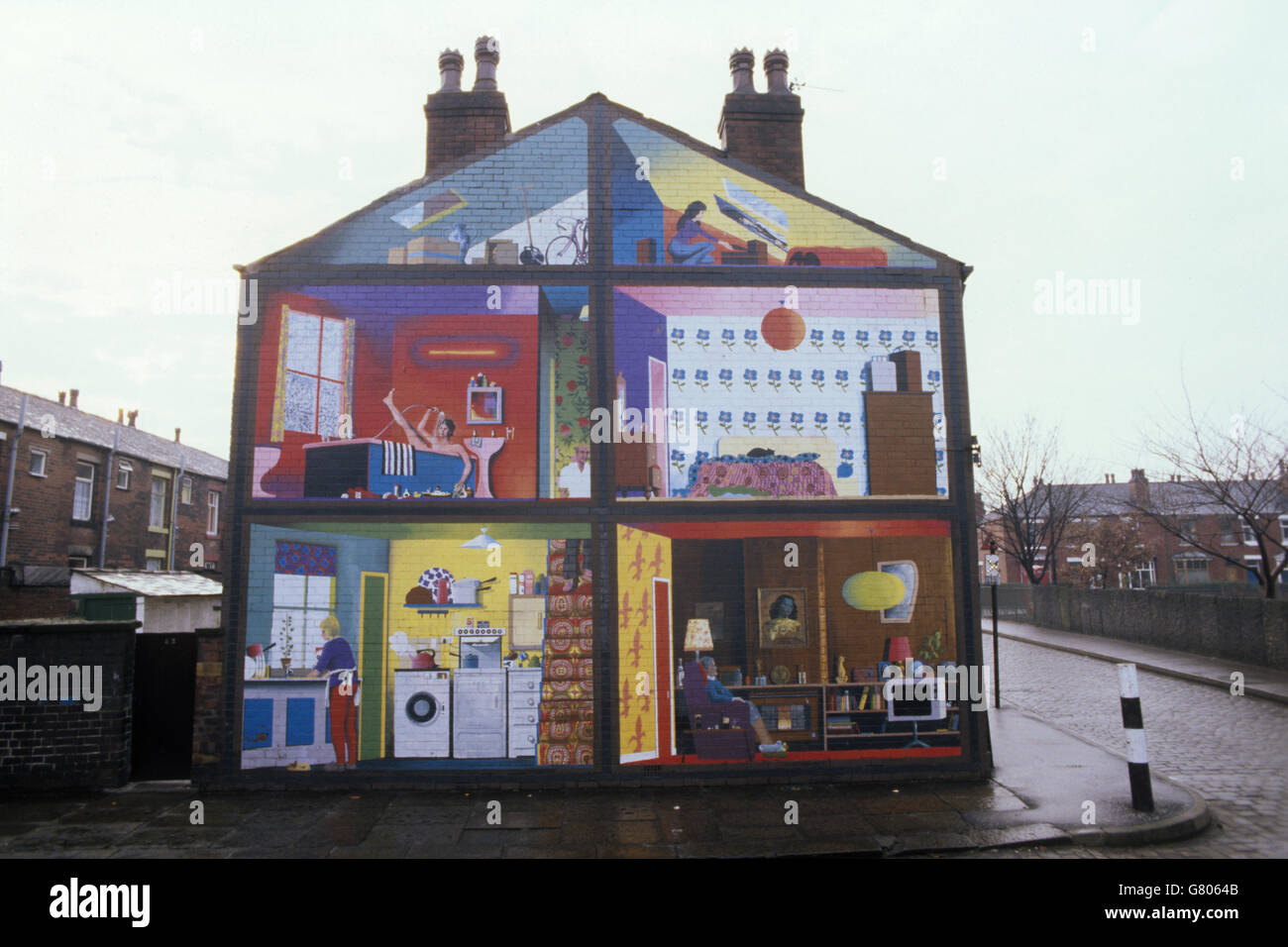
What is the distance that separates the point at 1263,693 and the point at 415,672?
15.0 metres

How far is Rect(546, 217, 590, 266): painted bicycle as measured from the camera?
9.46 metres

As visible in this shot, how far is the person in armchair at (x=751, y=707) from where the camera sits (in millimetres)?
8930

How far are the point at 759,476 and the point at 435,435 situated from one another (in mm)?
3733

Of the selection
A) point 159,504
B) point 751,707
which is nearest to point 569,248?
point 751,707

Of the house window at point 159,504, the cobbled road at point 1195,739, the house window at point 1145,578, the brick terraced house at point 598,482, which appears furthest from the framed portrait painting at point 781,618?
the house window at point 1145,578

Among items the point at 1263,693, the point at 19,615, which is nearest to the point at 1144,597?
the point at 1263,693

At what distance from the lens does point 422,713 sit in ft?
28.9

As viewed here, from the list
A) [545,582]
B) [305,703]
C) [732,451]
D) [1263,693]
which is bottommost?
[1263,693]

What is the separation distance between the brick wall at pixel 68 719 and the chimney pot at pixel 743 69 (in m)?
9.88

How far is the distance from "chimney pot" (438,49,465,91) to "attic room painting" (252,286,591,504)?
3.08 meters

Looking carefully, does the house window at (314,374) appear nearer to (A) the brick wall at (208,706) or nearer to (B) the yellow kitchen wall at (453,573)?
(B) the yellow kitchen wall at (453,573)

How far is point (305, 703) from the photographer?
8750 millimetres

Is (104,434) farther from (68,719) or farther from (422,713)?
(422,713)
